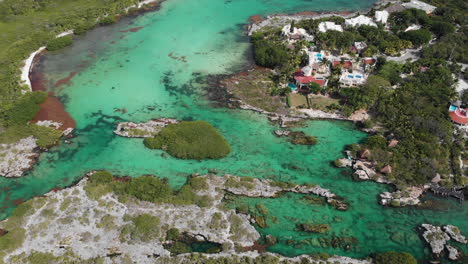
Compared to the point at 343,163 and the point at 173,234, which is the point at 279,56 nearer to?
the point at 343,163

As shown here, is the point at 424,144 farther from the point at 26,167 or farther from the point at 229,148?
the point at 26,167

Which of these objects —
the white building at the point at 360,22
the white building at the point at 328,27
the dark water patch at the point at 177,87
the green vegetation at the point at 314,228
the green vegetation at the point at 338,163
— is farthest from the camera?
Result: the white building at the point at 360,22

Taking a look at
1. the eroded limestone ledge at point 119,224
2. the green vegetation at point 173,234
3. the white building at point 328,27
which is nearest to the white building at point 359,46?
the white building at point 328,27

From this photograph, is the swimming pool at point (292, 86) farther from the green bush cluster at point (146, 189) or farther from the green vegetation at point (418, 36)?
the green vegetation at point (418, 36)

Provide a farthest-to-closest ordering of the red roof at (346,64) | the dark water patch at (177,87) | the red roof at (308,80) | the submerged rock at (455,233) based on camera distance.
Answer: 1. the red roof at (346,64)
2. the dark water patch at (177,87)
3. the red roof at (308,80)
4. the submerged rock at (455,233)

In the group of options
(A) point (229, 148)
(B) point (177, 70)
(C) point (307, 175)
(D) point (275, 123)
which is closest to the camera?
(C) point (307, 175)

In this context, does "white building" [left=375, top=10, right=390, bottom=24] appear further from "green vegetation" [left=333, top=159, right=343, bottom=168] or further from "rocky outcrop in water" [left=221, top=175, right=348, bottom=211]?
"rocky outcrop in water" [left=221, top=175, right=348, bottom=211]

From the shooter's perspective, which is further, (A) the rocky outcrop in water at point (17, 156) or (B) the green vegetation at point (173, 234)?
(A) the rocky outcrop in water at point (17, 156)

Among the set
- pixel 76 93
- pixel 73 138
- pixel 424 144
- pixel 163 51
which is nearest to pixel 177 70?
pixel 163 51
